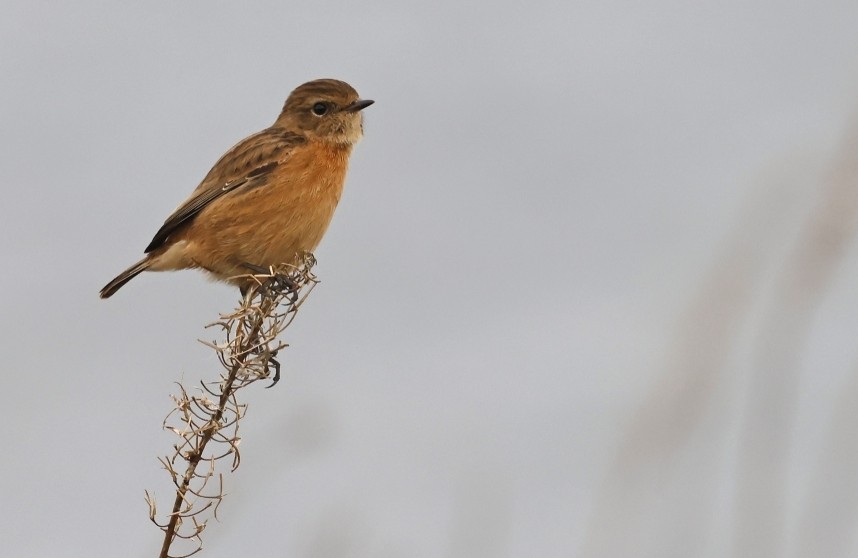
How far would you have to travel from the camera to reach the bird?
7258 mm

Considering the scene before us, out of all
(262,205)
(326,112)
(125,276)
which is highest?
(326,112)

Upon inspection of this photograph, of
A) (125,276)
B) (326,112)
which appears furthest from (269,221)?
(326,112)

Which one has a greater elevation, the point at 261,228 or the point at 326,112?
the point at 326,112

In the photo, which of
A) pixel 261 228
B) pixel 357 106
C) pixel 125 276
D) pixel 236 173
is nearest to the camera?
pixel 261 228

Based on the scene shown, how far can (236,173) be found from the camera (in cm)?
773

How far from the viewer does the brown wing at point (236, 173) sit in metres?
7.62

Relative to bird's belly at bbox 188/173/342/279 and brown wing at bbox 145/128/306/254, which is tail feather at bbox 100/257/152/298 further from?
bird's belly at bbox 188/173/342/279

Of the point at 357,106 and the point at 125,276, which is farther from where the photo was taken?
the point at 357,106

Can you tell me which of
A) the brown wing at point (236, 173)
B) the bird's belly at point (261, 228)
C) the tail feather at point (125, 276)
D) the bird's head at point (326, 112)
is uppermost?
the bird's head at point (326, 112)

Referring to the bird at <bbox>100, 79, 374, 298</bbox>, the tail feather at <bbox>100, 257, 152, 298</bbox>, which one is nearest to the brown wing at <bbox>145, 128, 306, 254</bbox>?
the bird at <bbox>100, 79, 374, 298</bbox>

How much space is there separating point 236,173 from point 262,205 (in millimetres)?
→ 520

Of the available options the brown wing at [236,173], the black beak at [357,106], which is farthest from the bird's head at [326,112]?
the brown wing at [236,173]

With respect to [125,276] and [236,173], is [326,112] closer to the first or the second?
[236,173]

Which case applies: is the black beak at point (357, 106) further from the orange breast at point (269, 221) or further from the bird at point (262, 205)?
the orange breast at point (269, 221)
